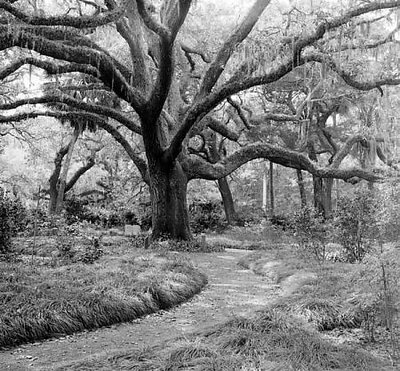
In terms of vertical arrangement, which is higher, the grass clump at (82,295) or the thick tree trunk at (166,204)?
the thick tree trunk at (166,204)

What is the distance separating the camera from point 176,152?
11.3m

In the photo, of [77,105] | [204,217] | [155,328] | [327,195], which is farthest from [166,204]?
[327,195]

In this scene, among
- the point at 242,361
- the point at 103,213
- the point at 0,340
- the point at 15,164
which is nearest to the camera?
the point at 242,361

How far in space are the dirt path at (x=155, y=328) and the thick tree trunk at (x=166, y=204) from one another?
394cm

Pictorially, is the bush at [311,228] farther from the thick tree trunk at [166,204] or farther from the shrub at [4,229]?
the shrub at [4,229]

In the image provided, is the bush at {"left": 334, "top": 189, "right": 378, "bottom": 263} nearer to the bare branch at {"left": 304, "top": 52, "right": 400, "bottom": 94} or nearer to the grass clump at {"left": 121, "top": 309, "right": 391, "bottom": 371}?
the bare branch at {"left": 304, "top": 52, "right": 400, "bottom": 94}

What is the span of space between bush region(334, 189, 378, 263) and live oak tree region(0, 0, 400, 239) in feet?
9.39

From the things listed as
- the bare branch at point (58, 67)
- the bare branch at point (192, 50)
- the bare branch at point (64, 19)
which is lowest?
the bare branch at point (58, 67)

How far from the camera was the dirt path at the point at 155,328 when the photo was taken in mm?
3760

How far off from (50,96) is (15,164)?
23476 millimetres

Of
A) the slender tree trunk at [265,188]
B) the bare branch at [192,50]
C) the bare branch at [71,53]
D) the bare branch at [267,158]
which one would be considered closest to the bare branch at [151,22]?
the bare branch at [71,53]

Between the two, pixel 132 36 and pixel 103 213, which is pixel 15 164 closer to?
pixel 103 213

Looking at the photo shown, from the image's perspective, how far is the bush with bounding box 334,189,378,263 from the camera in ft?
25.0

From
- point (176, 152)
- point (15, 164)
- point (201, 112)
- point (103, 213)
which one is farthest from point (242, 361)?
point (15, 164)
